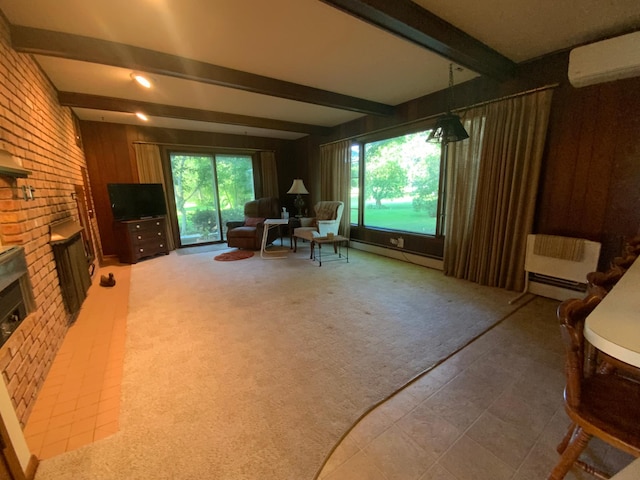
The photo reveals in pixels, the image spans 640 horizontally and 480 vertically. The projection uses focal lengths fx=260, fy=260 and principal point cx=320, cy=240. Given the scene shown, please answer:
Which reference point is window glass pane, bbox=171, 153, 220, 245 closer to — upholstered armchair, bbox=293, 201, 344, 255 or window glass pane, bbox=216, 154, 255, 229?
window glass pane, bbox=216, 154, 255, 229

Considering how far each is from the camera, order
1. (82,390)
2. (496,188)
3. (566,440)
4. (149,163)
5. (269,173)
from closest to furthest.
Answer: (566,440) < (82,390) < (496,188) < (149,163) < (269,173)

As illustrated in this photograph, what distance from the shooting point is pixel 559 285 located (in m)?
2.71

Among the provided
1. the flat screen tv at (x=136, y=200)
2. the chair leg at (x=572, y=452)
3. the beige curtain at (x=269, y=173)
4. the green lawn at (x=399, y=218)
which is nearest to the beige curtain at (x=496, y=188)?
the green lawn at (x=399, y=218)

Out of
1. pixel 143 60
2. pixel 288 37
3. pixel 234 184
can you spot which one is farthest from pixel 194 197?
pixel 288 37

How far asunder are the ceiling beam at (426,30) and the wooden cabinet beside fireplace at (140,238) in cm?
461

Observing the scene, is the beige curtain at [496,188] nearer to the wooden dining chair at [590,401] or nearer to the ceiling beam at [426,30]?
the ceiling beam at [426,30]

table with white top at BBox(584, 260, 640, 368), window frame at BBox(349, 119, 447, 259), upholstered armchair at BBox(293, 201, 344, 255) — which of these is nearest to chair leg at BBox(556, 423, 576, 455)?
table with white top at BBox(584, 260, 640, 368)

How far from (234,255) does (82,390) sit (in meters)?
3.25

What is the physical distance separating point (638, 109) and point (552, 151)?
589mm

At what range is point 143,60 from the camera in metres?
2.32

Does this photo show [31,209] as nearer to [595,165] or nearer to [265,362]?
[265,362]

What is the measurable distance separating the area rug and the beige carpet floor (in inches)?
40.1

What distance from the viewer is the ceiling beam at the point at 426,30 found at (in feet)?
5.45

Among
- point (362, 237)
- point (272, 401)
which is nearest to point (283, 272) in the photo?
point (362, 237)
